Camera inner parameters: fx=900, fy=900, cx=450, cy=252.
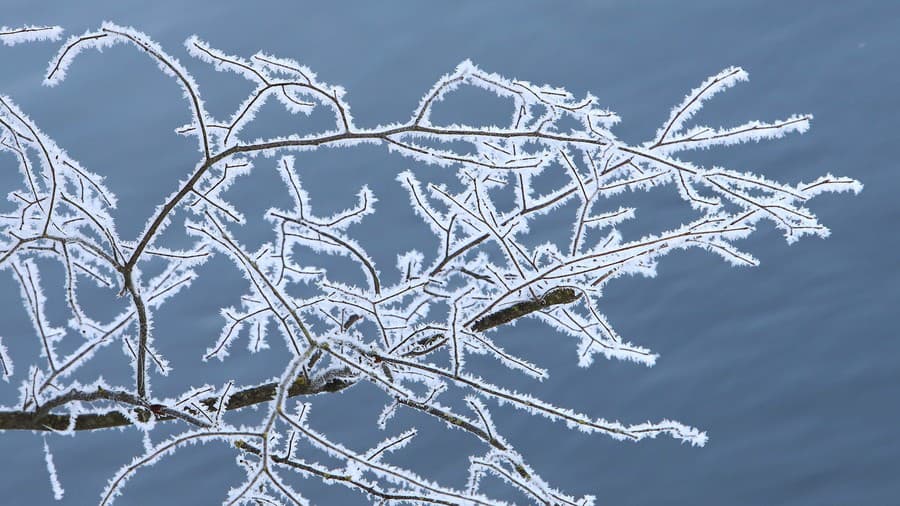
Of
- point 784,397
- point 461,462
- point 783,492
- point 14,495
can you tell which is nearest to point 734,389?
point 784,397

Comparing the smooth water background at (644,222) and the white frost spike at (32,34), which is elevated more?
the smooth water background at (644,222)

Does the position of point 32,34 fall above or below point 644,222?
below

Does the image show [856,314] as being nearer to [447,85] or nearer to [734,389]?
[734,389]

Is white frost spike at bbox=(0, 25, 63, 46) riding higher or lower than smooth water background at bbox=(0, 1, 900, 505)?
lower

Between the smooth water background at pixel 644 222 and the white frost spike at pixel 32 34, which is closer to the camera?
the white frost spike at pixel 32 34

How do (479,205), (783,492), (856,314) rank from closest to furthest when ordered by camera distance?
(479,205) → (783,492) → (856,314)

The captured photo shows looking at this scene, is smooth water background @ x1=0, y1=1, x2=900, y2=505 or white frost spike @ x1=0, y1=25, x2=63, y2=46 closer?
white frost spike @ x1=0, y1=25, x2=63, y2=46

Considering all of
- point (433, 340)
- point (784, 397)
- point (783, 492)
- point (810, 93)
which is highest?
point (810, 93)

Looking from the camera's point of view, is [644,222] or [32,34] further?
[644,222]
